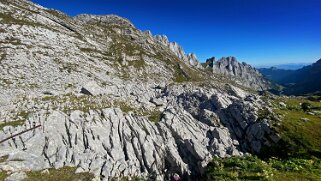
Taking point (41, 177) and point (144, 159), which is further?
point (144, 159)

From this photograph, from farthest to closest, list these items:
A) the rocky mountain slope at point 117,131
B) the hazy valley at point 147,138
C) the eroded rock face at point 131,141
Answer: the rocky mountain slope at point 117,131, the eroded rock face at point 131,141, the hazy valley at point 147,138

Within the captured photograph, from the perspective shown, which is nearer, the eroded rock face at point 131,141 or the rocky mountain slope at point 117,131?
the eroded rock face at point 131,141

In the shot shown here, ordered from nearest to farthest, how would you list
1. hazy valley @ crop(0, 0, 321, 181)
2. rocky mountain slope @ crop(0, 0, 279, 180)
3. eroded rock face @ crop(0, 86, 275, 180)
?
1. hazy valley @ crop(0, 0, 321, 181)
2. eroded rock face @ crop(0, 86, 275, 180)
3. rocky mountain slope @ crop(0, 0, 279, 180)

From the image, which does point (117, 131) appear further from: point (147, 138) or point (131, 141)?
point (147, 138)

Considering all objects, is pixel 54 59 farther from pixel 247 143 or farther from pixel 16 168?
pixel 247 143

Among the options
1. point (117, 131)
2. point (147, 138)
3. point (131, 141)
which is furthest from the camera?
point (117, 131)

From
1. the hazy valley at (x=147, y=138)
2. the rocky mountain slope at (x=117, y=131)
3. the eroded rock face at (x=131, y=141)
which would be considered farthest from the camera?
the rocky mountain slope at (x=117, y=131)

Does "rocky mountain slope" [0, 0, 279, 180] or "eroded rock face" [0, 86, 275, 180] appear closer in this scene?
"eroded rock face" [0, 86, 275, 180]

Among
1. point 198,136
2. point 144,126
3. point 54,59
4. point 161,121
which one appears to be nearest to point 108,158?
point 144,126

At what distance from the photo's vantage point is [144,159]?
33.9m

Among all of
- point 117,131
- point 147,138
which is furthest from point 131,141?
point 117,131

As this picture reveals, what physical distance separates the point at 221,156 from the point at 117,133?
50.9 feet

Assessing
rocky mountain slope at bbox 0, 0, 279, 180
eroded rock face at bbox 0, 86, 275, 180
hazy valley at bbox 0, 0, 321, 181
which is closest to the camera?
hazy valley at bbox 0, 0, 321, 181

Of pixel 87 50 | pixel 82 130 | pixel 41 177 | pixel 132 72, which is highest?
pixel 87 50
